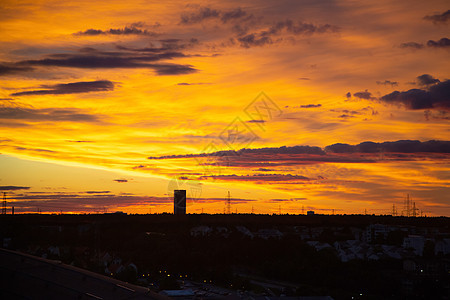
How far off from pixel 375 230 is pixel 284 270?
129 feet

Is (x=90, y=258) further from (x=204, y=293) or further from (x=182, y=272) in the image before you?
(x=204, y=293)

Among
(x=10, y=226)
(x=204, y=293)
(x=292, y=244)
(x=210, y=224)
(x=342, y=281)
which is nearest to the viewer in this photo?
(x=204, y=293)

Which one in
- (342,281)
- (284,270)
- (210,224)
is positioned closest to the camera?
(342,281)

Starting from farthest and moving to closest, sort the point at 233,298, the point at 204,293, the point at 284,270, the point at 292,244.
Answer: the point at 292,244
the point at 284,270
the point at 204,293
the point at 233,298

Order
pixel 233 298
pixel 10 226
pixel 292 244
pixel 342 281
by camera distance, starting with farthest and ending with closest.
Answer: pixel 292 244
pixel 10 226
pixel 342 281
pixel 233 298

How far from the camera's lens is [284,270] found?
5522 centimetres

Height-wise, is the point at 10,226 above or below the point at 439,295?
above

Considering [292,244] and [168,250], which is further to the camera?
[292,244]

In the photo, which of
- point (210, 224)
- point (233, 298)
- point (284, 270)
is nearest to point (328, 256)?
point (284, 270)

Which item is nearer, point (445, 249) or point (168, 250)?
point (168, 250)

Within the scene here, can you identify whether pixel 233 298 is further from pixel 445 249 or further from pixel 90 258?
pixel 445 249

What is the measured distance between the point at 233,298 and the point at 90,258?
24.6 meters

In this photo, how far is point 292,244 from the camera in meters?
69.2

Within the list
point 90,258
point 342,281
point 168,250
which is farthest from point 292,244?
point 90,258
